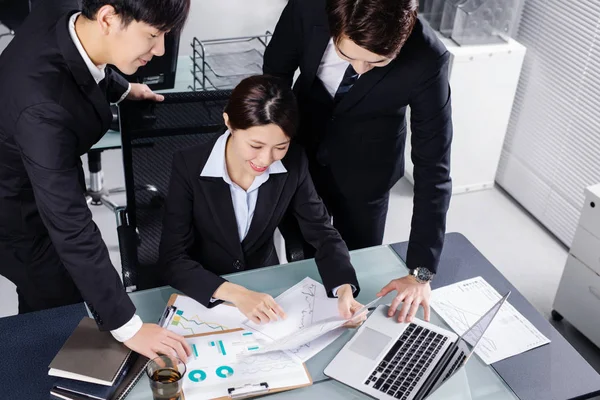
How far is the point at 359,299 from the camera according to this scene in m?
1.75

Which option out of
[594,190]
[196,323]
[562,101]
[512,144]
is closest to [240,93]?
[196,323]

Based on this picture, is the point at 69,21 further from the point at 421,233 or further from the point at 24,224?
the point at 421,233

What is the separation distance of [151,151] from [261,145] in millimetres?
350

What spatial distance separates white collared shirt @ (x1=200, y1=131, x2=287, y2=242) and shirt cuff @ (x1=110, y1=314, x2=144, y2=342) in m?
0.43

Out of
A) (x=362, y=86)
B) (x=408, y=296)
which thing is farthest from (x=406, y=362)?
(x=362, y=86)

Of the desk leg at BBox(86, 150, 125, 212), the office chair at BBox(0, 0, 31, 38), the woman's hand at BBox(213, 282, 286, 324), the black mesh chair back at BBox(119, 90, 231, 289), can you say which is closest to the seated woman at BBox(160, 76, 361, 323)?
the woman's hand at BBox(213, 282, 286, 324)

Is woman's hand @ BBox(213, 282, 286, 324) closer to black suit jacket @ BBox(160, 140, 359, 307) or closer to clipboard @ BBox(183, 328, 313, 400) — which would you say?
black suit jacket @ BBox(160, 140, 359, 307)

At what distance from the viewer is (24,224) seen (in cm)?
172

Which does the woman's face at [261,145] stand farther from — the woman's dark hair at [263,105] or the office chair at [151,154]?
the office chair at [151,154]

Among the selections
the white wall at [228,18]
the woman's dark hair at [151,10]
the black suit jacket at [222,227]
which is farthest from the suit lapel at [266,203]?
the white wall at [228,18]

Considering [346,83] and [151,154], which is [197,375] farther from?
[346,83]

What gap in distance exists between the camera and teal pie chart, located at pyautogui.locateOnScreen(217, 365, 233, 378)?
1.49 m

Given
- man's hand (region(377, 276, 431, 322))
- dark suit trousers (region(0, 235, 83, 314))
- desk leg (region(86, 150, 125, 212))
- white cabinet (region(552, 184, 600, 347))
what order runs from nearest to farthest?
1. man's hand (region(377, 276, 431, 322))
2. dark suit trousers (region(0, 235, 83, 314))
3. white cabinet (region(552, 184, 600, 347))
4. desk leg (region(86, 150, 125, 212))

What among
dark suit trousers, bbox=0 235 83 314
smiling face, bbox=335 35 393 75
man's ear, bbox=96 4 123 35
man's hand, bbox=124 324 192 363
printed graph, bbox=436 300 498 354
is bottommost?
dark suit trousers, bbox=0 235 83 314
